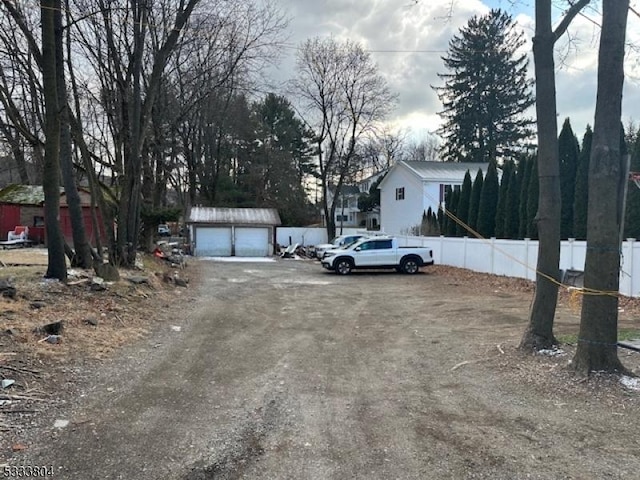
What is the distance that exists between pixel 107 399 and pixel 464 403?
3.54 m

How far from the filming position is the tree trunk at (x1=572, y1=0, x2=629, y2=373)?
19.6 feet

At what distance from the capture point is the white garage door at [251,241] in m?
37.8

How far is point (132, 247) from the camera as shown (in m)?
16.6

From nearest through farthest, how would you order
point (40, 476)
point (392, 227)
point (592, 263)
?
point (40, 476) < point (592, 263) < point (392, 227)

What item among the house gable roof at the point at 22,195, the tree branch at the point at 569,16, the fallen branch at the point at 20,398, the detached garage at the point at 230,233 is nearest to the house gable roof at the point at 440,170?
the detached garage at the point at 230,233

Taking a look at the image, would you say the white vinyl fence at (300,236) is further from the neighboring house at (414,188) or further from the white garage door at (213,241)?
the white garage door at (213,241)

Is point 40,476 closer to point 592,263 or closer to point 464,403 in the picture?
point 464,403

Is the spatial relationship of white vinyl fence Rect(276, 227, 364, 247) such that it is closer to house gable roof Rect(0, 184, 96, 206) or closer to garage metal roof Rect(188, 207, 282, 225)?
garage metal roof Rect(188, 207, 282, 225)

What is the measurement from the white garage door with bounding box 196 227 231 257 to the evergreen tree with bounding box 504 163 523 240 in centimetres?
2080

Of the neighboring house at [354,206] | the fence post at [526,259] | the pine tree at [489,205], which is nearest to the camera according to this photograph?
the fence post at [526,259]

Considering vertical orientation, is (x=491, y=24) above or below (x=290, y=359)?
above

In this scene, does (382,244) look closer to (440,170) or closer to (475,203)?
(475,203)

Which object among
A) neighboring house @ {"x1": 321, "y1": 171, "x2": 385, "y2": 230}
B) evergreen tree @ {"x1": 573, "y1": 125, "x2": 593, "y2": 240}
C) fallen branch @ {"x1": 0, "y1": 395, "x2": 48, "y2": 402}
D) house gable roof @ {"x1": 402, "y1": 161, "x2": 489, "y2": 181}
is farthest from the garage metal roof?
fallen branch @ {"x1": 0, "y1": 395, "x2": 48, "y2": 402}

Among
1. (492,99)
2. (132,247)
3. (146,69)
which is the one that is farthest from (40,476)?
(492,99)
